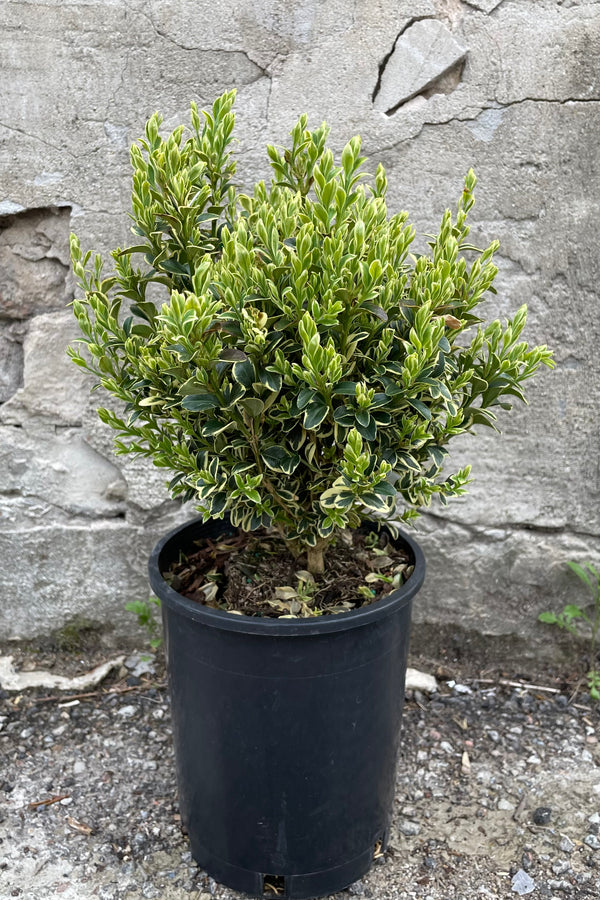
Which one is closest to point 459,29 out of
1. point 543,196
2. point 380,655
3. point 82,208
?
point 543,196

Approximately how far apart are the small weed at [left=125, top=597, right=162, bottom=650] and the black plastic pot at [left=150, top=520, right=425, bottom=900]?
733mm

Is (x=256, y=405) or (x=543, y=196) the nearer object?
(x=256, y=405)

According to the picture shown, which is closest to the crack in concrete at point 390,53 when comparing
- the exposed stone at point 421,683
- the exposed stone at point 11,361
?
the exposed stone at point 11,361

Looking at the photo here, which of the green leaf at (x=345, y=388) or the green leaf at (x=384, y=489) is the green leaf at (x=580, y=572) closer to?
the green leaf at (x=384, y=489)

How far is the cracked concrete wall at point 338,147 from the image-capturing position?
225 cm

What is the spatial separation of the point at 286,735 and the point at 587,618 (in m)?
1.37

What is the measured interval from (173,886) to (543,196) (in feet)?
6.99

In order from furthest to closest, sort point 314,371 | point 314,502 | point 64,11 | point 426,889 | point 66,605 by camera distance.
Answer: point 66,605 → point 64,11 → point 426,889 → point 314,502 → point 314,371

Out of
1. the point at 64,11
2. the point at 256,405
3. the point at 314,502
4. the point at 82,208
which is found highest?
the point at 64,11

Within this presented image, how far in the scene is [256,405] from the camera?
1613 millimetres

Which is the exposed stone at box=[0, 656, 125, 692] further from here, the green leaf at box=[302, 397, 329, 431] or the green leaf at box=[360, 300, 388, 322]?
the green leaf at box=[360, 300, 388, 322]

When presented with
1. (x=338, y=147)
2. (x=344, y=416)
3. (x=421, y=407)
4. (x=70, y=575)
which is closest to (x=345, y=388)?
(x=344, y=416)

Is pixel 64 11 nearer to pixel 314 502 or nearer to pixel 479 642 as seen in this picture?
pixel 314 502

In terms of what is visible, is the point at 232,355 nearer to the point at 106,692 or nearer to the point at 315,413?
the point at 315,413
